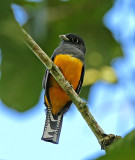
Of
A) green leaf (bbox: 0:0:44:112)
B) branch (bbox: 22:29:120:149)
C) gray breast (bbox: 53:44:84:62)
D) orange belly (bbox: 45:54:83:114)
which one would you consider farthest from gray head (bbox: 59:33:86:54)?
green leaf (bbox: 0:0:44:112)

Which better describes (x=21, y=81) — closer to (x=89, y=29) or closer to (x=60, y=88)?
(x=89, y=29)

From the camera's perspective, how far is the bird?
169 inches

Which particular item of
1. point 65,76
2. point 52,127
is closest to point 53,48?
point 65,76

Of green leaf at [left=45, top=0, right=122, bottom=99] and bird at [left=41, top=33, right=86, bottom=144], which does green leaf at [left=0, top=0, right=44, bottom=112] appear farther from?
bird at [left=41, top=33, right=86, bottom=144]

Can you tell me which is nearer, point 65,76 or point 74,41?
point 65,76

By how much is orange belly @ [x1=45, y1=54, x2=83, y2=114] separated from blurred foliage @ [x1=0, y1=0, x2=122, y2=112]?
1.10 m

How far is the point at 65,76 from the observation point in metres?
4.33

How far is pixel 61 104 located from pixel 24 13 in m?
2.24

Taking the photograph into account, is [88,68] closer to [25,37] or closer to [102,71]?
[102,71]

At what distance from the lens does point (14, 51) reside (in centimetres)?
198

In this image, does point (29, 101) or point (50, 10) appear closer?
point (29, 101)

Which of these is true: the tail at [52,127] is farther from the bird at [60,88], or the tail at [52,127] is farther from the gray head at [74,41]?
the gray head at [74,41]

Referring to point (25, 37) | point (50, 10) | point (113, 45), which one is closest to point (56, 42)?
point (50, 10)

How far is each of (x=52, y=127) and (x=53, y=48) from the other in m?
2.14
